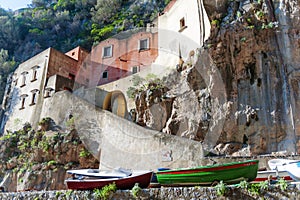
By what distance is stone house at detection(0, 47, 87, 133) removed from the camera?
22516mm

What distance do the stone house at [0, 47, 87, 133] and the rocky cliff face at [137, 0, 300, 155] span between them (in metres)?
8.30

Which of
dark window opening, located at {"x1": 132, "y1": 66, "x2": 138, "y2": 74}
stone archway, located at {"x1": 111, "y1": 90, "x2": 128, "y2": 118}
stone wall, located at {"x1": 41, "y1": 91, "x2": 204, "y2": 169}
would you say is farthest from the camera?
dark window opening, located at {"x1": 132, "y1": 66, "x2": 138, "y2": 74}

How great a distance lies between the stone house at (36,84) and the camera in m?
22.5

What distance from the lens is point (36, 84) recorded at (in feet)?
77.5

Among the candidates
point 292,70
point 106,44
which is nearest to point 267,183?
point 292,70

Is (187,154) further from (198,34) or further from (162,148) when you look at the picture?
(198,34)

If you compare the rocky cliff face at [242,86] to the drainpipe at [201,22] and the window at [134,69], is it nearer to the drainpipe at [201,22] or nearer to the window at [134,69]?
the drainpipe at [201,22]

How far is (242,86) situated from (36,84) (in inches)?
606

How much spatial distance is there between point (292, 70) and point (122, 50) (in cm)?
1445

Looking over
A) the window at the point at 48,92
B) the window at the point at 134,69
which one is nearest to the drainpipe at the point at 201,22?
the window at the point at 134,69

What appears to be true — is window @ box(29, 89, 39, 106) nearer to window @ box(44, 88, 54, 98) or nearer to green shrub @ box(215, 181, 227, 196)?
window @ box(44, 88, 54, 98)

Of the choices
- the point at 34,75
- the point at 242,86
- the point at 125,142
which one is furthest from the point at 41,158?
the point at 242,86

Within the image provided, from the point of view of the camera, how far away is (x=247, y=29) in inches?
677

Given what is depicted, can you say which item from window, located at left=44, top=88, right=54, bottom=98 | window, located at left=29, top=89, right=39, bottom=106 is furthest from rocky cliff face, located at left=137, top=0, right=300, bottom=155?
window, located at left=29, top=89, right=39, bottom=106
